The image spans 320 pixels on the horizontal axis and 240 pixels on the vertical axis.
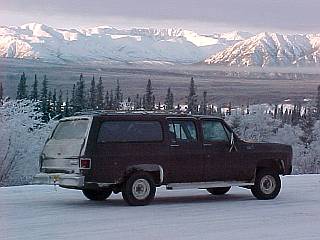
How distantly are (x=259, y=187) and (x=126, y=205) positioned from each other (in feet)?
10.1

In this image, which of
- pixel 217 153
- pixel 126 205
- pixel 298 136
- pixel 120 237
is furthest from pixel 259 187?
pixel 298 136

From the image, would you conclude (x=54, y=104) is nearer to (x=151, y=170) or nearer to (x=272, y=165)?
(x=272, y=165)

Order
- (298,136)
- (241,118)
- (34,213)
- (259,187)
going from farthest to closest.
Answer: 1. (298,136)
2. (241,118)
3. (259,187)
4. (34,213)

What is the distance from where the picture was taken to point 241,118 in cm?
7412

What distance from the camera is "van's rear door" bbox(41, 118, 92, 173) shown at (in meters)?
15.5

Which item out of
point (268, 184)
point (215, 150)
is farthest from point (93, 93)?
point (215, 150)

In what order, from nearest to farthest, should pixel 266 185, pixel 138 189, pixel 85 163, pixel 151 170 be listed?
1. pixel 85 163
2. pixel 138 189
3. pixel 151 170
4. pixel 266 185

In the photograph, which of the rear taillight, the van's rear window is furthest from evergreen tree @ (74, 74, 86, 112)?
the rear taillight

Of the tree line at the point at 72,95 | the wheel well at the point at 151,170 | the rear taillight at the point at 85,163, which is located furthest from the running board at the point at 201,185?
the tree line at the point at 72,95

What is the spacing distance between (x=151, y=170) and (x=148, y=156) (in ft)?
0.91

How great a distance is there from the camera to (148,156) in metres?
15.8

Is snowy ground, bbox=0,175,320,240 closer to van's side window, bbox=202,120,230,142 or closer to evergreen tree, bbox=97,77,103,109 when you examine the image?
van's side window, bbox=202,120,230,142

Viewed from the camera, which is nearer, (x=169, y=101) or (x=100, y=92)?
(x=169, y=101)

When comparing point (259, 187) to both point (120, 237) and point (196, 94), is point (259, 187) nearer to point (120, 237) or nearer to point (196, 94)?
point (120, 237)
